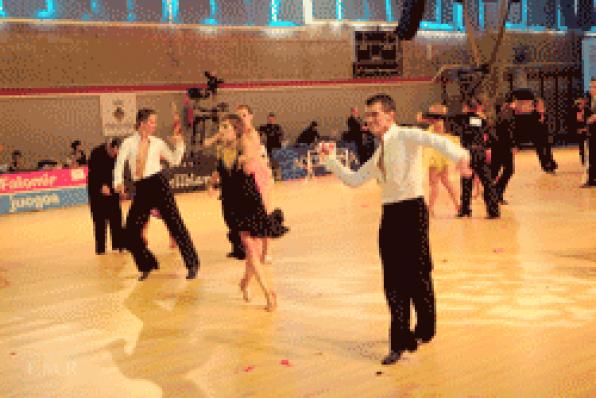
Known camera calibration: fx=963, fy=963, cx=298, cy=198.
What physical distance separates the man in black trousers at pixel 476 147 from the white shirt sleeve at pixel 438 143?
22.1 feet

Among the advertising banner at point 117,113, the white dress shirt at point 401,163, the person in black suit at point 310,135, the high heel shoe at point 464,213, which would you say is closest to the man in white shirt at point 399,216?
the white dress shirt at point 401,163

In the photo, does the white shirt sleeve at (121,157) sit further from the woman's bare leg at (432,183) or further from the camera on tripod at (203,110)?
the camera on tripod at (203,110)

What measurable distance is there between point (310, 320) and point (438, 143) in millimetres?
2151

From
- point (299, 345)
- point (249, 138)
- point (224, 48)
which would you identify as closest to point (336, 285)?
point (249, 138)

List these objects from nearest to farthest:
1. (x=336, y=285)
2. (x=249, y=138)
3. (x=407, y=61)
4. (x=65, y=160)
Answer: (x=249, y=138) → (x=336, y=285) → (x=65, y=160) → (x=407, y=61)

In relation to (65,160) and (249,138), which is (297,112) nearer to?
(65,160)

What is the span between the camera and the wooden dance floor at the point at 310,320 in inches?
208

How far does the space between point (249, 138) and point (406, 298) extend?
8.66 feet

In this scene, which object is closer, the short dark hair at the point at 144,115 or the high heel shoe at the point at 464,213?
the short dark hair at the point at 144,115

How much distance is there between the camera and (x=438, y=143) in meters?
5.28

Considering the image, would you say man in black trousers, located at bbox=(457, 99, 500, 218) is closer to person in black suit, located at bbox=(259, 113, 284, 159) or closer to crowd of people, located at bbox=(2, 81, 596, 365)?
crowd of people, located at bbox=(2, 81, 596, 365)

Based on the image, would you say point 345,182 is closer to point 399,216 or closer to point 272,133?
point 399,216

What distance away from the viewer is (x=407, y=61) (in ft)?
96.9

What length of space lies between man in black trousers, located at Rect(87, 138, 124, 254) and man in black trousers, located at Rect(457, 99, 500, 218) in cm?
430
